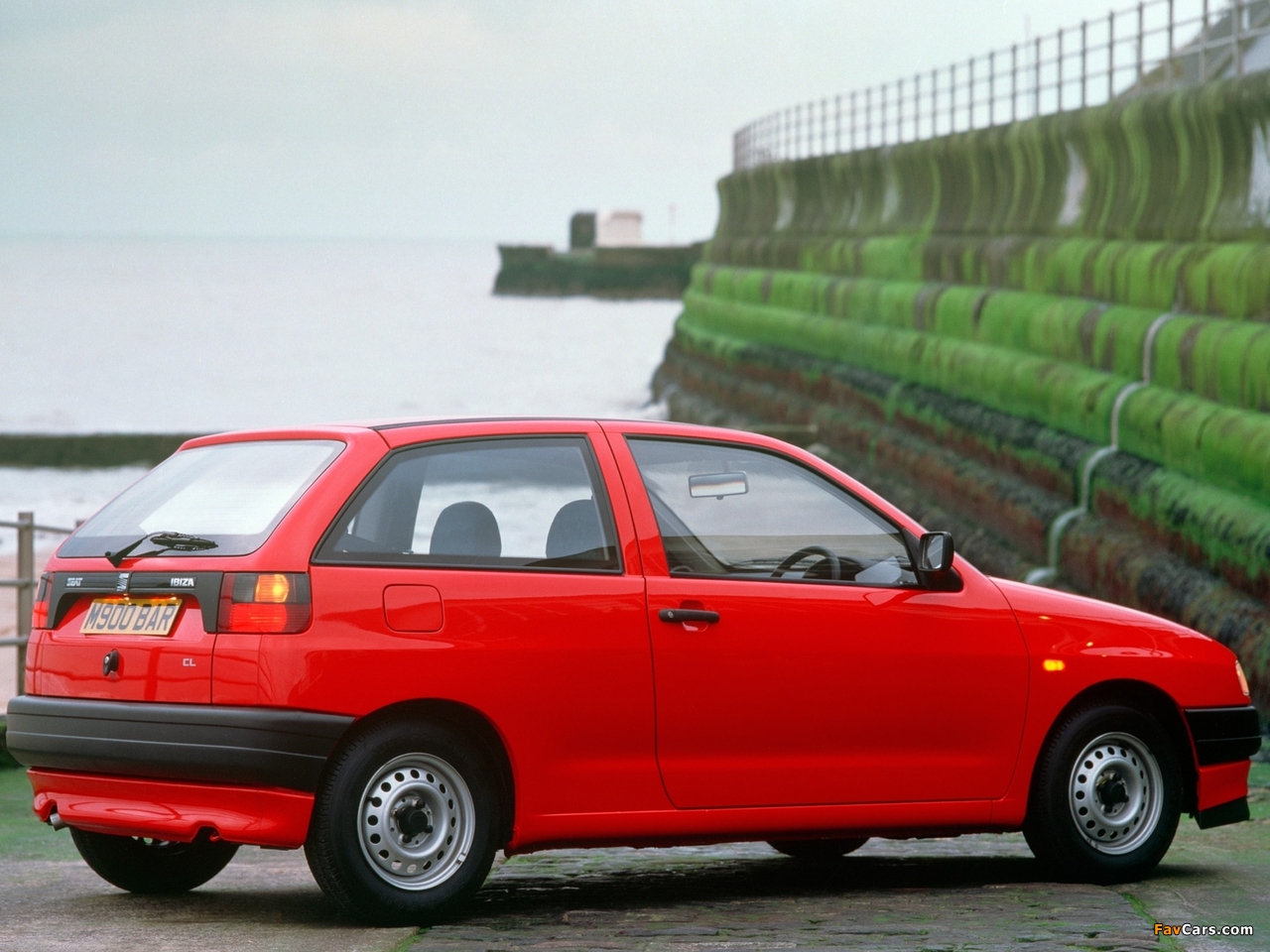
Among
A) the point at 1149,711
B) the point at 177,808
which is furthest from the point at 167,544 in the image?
the point at 1149,711

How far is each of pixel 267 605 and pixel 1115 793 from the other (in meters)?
2.79

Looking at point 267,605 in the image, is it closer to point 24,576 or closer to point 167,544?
point 167,544

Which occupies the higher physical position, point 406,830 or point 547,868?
point 406,830

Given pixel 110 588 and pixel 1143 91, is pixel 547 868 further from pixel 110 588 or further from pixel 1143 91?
pixel 1143 91

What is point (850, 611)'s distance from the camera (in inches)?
241

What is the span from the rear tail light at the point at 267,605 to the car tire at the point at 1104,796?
7.95 feet

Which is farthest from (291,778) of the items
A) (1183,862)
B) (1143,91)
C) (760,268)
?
(760,268)

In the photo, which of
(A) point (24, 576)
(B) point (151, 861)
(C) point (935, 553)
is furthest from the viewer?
(A) point (24, 576)

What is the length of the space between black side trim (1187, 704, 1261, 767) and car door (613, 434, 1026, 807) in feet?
2.26

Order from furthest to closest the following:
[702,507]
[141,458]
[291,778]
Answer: [141,458] → [702,507] → [291,778]

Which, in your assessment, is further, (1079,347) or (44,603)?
(1079,347)

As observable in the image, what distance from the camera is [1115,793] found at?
650 cm

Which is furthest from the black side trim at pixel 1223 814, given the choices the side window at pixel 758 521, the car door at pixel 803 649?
the side window at pixel 758 521

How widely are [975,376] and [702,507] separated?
10.9 metres
